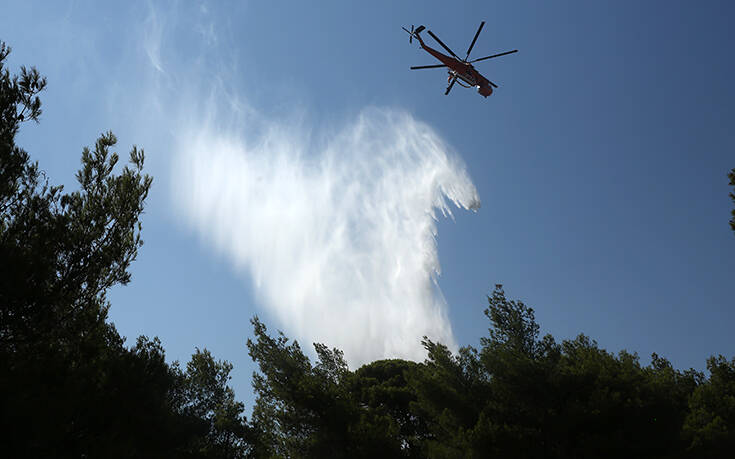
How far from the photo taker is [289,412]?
748 inches

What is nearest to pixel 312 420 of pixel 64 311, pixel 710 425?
pixel 64 311

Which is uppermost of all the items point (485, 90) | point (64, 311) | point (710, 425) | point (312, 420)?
point (485, 90)

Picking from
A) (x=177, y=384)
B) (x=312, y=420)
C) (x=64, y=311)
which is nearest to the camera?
(x=64, y=311)

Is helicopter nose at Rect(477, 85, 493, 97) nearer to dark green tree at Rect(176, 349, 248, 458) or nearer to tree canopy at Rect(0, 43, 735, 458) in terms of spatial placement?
tree canopy at Rect(0, 43, 735, 458)

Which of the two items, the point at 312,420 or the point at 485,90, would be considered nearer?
the point at 312,420

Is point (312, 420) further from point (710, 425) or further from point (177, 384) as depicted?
point (710, 425)

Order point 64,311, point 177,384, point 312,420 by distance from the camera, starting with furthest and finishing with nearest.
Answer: point 177,384, point 312,420, point 64,311

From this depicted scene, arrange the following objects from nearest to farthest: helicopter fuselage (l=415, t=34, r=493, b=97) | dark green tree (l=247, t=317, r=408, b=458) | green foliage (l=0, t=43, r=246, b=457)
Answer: green foliage (l=0, t=43, r=246, b=457) → dark green tree (l=247, t=317, r=408, b=458) → helicopter fuselage (l=415, t=34, r=493, b=97)

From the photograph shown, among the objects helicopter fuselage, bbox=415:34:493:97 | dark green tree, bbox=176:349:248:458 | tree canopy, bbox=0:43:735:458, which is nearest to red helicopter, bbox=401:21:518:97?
helicopter fuselage, bbox=415:34:493:97

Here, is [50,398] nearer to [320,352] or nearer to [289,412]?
[289,412]

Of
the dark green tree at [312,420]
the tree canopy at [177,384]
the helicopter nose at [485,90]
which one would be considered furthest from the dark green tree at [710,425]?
the helicopter nose at [485,90]

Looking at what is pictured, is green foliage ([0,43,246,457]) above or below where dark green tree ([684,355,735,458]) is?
above

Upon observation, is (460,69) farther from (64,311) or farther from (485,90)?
(64,311)

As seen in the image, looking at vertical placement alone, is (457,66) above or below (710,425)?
above
